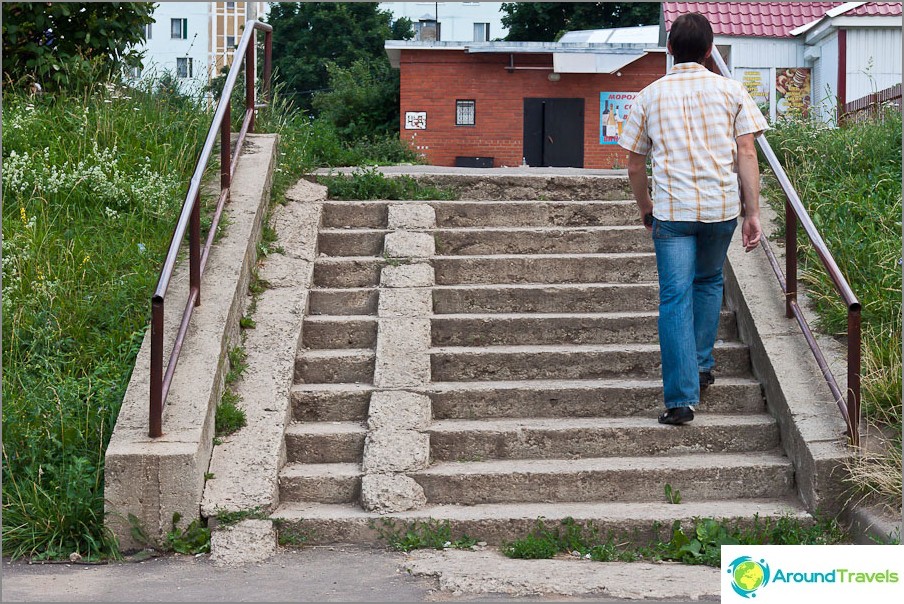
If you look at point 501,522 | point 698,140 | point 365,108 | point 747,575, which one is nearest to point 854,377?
point 698,140

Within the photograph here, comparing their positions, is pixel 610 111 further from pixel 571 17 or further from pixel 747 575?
pixel 747 575

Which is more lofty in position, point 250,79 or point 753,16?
point 753,16

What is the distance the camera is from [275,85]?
847cm

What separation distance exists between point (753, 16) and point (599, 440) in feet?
59.4

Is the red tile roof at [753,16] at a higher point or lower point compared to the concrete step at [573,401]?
higher

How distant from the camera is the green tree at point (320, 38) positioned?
47.9 metres

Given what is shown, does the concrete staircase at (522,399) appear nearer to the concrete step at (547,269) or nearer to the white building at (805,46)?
the concrete step at (547,269)

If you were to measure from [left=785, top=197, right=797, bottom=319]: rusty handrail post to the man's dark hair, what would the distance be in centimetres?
101

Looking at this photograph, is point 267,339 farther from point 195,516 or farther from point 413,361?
point 195,516

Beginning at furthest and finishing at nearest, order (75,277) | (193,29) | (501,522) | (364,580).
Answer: (193,29), (75,277), (501,522), (364,580)

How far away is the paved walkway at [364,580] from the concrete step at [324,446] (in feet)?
2.39

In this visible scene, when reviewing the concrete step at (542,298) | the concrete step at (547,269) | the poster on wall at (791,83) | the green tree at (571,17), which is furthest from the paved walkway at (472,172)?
the green tree at (571,17)

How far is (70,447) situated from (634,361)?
9.23ft

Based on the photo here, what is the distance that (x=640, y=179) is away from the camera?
473cm
